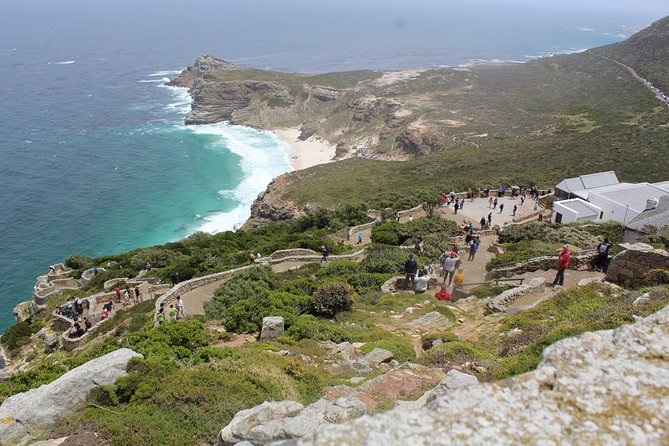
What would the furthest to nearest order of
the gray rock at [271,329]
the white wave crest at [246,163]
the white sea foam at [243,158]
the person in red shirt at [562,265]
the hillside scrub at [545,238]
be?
the white sea foam at [243,158], the white wave crest at [246,163], the hillside scrub at [545,238], the person in red shirt at [562,265], the gray rock at [271,329]

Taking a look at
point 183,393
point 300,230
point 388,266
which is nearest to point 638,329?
point 183,393

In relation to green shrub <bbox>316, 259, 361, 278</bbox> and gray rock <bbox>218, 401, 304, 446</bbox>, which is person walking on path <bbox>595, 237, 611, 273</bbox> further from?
gray rock <bbox>218, 401, 304, 446</bbox>

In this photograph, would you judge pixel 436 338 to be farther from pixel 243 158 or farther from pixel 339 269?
pixel 243 158

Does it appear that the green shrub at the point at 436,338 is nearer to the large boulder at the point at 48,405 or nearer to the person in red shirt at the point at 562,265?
the person in red shirt at the point at 562,265

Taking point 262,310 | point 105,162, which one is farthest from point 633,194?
point 105,162

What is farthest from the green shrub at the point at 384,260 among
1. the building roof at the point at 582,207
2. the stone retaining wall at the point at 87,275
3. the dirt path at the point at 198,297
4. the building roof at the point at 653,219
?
the stone retaining wall at the point at 87,275

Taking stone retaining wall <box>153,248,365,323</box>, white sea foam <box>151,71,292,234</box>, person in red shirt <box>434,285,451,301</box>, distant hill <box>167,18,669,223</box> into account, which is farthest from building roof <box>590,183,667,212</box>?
white sea foam <box>151,71,292,234</box>
